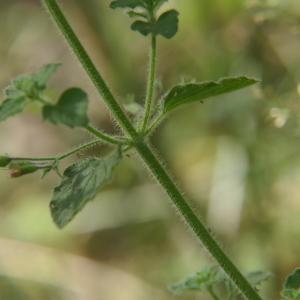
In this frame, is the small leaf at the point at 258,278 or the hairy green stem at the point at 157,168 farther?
the small leaf at the point at 258,278

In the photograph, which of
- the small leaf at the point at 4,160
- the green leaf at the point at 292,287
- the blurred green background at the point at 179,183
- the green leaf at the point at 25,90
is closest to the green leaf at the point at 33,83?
the green leaf at the point at 25,90

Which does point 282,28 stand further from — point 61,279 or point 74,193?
point 74,193

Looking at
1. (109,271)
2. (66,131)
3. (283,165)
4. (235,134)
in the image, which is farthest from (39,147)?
(283,165)

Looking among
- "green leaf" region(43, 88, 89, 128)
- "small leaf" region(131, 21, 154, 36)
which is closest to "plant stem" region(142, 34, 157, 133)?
"small leaf" region(131, 21, 154, 36)

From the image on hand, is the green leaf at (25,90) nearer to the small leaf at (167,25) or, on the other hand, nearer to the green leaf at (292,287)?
the small leaf at (167,25)

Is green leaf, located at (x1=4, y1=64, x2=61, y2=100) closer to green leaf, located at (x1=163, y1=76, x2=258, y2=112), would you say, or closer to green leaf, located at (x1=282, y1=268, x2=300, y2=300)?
green leaf, located at (x1=163, y1=76, x2=258, y2=112)

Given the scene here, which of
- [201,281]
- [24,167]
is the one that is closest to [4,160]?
[24,167]
